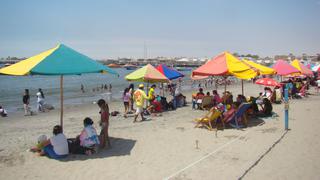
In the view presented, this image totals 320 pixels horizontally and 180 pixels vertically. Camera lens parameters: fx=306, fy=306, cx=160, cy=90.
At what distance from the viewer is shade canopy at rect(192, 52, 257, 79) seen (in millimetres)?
9930

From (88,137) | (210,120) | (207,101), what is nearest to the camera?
(88,137)

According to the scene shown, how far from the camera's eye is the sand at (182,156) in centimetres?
590

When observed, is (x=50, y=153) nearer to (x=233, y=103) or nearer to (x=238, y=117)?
(x=238, y=117)

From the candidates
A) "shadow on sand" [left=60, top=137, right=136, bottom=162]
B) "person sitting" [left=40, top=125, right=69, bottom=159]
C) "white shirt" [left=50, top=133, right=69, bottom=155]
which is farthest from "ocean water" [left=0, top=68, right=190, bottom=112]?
"white shirt" [left=50, top=133, right=69, bottom=155]

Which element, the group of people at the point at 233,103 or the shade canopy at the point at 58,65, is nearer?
the shade canopy at the point at 58,65

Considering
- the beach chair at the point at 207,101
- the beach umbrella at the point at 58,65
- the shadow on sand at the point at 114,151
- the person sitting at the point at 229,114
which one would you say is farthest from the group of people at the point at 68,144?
the beach chair at the point at 207,101

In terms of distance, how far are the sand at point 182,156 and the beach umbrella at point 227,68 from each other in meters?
1.81

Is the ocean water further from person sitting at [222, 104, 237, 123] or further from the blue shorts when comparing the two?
person sitting at [222, 104, 237, 123]

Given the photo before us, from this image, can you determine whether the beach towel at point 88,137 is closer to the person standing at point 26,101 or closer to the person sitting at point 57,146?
the person sitting at point 57,146

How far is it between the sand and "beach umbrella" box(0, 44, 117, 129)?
6.54 ft

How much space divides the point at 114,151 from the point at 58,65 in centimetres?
249

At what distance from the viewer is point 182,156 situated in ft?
23.0

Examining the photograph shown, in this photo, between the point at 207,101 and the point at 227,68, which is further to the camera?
the point at 207,101

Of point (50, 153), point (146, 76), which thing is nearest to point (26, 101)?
point (146, 76)
